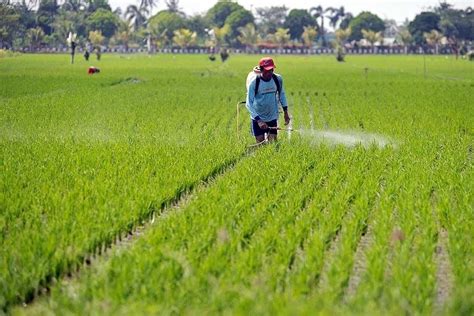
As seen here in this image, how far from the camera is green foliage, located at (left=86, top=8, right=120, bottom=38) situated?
4370 inches

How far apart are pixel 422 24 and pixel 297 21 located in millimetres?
23783

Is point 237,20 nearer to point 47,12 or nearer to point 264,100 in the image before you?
point 47,12

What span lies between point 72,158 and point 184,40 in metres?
104

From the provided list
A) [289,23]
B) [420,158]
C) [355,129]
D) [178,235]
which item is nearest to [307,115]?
[355,129]

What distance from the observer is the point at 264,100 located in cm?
926

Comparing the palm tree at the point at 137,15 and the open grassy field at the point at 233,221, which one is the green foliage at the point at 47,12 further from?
the open grassy field at the point at 233,221

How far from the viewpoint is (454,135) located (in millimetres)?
11383

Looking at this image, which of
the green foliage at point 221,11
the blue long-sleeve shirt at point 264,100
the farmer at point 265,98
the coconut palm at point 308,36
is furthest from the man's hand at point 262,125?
the green foliage at point 221,11

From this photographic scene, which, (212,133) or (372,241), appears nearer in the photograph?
(372,241)

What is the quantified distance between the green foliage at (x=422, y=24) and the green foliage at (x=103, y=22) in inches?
1844

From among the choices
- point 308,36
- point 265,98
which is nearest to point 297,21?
point 308,36

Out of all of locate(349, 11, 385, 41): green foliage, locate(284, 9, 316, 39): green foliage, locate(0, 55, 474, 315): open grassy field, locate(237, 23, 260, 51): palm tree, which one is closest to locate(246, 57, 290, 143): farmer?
locate(0, 55, 474, 315): open grassy field

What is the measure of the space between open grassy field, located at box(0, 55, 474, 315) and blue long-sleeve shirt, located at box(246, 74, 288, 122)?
1.62 ft

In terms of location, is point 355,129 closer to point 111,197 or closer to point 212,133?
point 212,133
